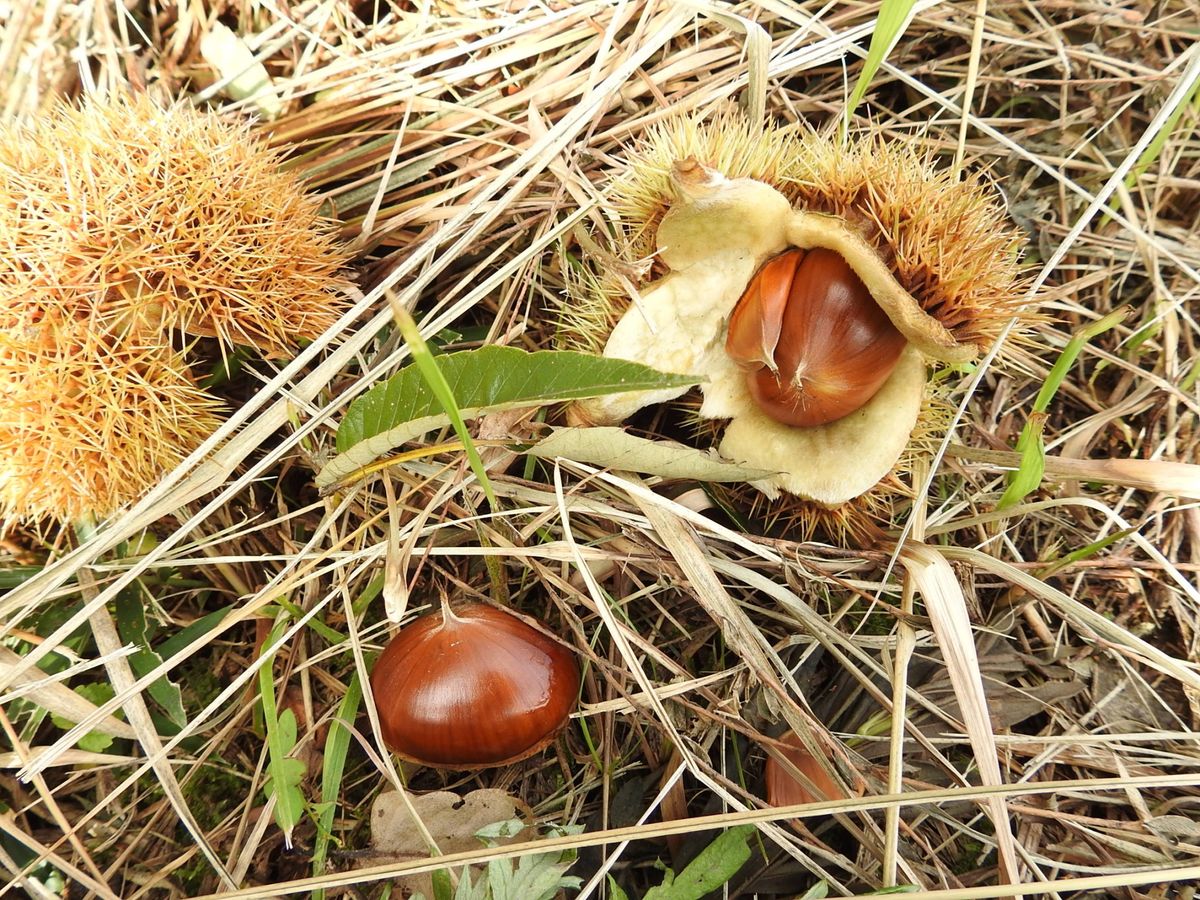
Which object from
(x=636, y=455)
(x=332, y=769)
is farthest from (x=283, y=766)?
(x=636, y=455)

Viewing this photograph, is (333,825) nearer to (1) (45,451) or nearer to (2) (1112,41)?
(1) (45,451)

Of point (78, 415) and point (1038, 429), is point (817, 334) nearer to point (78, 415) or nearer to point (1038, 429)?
point (1038, 429)

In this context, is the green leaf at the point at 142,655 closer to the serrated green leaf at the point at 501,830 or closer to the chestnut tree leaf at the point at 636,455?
the serrated green leaf at the point at 501,830

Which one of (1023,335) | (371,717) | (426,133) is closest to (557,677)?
(371,717)

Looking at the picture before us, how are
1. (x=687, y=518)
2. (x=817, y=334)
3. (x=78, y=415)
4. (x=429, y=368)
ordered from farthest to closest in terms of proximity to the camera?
1. (x=687, y=518)
2. (x=817, y=334)
3. (x=78, y=415)
4. (x=429, y=368)

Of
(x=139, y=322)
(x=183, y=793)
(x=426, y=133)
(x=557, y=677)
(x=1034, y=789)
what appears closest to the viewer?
(x=1034, y=789)

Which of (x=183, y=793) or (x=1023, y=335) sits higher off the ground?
(x=1023, y=335)

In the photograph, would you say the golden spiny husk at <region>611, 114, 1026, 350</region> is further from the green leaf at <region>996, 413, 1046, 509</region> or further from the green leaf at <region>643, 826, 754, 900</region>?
the green leaf at <region>643, 826, 754, 900</region>
